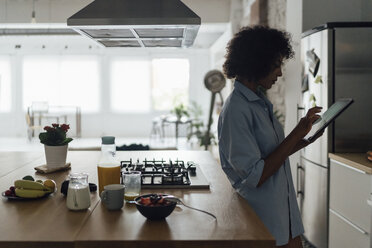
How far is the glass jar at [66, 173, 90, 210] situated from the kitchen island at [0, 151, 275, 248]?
0.03 meters

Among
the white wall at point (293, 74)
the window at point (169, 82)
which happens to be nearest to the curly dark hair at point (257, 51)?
the white wall at point (293, 74)

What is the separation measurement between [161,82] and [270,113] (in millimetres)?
11150

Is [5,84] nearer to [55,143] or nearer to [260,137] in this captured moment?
[55,143]

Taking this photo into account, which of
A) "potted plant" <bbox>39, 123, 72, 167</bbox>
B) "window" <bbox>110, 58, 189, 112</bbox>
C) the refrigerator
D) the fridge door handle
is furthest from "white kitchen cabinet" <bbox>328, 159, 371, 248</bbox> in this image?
"window" <bbox>110, 58, 189, 112</bbox>

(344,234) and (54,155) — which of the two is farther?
(344,234)

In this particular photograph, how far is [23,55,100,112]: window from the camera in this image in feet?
40.9

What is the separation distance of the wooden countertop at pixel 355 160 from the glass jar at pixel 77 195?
164 centimetres

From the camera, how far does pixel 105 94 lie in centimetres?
1253

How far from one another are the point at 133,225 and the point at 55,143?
1213 mm

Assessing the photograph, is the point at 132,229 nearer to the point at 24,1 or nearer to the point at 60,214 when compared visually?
the point at 60,214

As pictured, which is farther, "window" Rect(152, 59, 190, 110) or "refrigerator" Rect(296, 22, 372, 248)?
"window" Rect(152, 59, 190, 110)

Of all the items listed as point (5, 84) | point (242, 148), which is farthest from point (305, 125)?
point (5, 84)

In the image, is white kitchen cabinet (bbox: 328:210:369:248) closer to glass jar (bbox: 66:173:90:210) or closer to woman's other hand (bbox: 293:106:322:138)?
woman's other hand (bbox: 293:106:322:138)

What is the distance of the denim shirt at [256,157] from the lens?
5.19 ft
